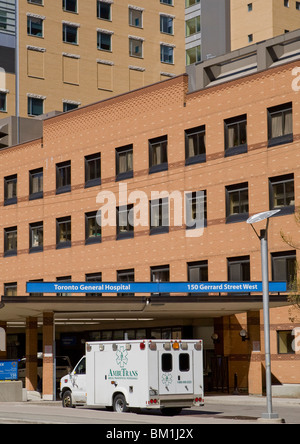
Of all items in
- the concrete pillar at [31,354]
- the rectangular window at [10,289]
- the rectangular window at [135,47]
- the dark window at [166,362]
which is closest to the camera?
the dark window at [166,362]

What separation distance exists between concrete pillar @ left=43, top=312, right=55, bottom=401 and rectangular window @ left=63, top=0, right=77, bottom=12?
39.4 metres

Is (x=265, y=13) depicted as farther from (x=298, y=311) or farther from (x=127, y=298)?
(x=127, y=298)

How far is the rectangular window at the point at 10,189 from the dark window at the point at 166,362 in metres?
34.5

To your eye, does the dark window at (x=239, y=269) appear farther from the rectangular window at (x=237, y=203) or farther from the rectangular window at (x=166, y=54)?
the rectangular window at (x=166, y=54)

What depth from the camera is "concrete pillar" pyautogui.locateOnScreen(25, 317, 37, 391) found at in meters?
47.8

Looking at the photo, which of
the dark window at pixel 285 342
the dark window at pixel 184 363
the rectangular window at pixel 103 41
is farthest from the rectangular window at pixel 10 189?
the dark window at pixel 184 363

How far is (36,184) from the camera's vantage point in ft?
212

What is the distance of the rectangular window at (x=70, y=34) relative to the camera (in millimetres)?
77438

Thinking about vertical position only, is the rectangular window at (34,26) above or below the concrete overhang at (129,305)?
above

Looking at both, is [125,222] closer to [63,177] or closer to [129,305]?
[63,177]

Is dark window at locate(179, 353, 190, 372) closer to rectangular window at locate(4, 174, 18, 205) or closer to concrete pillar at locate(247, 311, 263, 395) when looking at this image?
concrete pillar at locate(247, 311, 263, 395)

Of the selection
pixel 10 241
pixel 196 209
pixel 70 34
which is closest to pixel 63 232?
pixel 10 241

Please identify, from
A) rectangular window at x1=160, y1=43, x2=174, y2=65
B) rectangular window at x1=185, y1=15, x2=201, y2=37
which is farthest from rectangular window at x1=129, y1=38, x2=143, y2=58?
rectangular window at x1=185, y1=15, x2=201, y2=37
